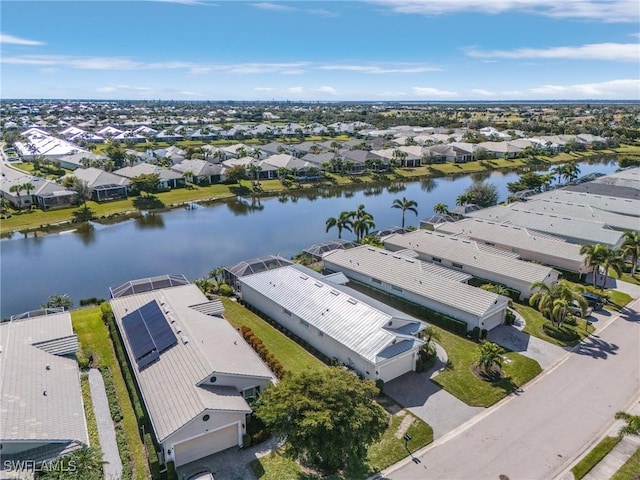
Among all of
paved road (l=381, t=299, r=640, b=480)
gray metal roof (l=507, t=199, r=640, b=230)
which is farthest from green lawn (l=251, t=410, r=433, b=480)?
gray metal roof (l=507, t=199, r=640, b=230)

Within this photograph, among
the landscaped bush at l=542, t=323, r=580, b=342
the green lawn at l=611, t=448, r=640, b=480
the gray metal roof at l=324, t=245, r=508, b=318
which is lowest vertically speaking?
the landscaped bush at l=542, t=323, r=580, b=342

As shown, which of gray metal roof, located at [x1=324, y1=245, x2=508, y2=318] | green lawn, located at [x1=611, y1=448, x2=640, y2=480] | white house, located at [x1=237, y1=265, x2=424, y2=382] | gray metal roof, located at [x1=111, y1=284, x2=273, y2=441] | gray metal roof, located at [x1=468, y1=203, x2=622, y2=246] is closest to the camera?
green lawn, located at [x1=611, y1=448, x2=640, y2=480]

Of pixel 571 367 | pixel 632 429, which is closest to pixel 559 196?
pixel 571 367

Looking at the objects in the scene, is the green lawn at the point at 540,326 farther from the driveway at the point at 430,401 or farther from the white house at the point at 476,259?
the driveway at the point at 430,401

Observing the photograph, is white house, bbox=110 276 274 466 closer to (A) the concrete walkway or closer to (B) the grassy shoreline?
(A) the concrete walkway

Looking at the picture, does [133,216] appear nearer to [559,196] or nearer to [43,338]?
[43,338]
